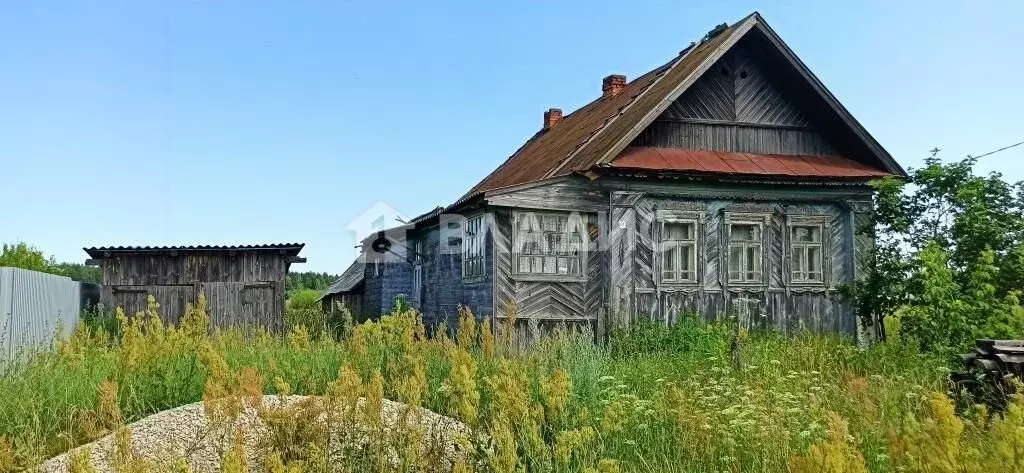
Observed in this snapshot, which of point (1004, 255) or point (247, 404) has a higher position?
point (1004, 255)

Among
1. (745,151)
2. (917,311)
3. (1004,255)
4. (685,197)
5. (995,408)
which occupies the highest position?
(745,151)

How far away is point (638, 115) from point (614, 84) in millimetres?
5944

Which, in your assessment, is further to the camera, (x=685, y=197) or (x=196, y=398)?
(x=685, y=197)

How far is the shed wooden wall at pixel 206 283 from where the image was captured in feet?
52.3

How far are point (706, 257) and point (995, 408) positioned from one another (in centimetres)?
734

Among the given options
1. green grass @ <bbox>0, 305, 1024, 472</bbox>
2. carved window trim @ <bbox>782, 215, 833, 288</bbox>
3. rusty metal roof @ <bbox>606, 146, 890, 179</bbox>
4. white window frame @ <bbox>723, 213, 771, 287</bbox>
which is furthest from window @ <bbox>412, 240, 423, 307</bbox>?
green grass @ <bbox>0, 305, 1024, 472</bbox>

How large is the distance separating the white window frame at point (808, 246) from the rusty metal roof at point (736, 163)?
0.84 metres

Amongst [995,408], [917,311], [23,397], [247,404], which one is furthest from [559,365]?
[917,311]

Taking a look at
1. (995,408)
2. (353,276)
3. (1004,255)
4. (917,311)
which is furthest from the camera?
(353,276)

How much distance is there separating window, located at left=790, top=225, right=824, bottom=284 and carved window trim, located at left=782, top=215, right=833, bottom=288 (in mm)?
18

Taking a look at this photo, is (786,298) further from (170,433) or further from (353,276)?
(353,276)

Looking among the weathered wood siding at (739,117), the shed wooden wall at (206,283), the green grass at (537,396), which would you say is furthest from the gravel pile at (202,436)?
the shed wooden wall at (206,283)

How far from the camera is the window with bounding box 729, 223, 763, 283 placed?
46.8 ft

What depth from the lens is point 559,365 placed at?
22.6 ft
